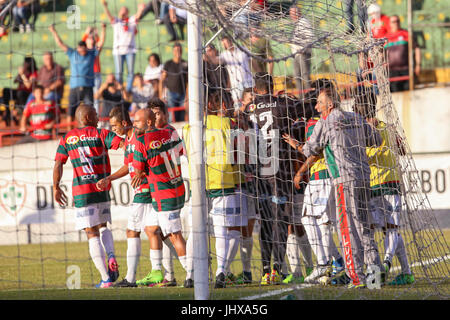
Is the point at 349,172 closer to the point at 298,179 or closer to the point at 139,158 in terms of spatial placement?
the point at 298,179

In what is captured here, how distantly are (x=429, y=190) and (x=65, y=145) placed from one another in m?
6.96

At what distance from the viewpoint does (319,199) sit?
651cm

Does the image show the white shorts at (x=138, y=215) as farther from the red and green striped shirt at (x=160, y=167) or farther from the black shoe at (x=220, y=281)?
the black shoe at (x=220, y=281)

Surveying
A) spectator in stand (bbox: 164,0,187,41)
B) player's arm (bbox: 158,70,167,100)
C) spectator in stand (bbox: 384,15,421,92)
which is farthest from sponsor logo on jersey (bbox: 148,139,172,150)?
spectator in stand (bbox: 384,15,421,92)

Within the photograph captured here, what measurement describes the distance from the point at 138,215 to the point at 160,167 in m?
0.59

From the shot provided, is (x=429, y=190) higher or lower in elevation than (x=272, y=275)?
higher

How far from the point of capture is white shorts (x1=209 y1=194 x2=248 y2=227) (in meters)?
6.41

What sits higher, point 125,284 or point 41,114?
point 41,114

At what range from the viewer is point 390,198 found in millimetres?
6625

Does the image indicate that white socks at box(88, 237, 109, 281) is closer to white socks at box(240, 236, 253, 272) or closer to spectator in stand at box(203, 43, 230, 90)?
white socks at box(240, 236, 253, 272)

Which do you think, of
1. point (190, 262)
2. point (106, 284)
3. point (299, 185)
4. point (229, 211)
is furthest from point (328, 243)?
point (106, 284)

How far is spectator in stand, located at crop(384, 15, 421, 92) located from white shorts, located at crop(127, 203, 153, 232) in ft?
25.1
